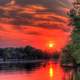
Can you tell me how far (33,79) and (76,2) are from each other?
3124 centimetres

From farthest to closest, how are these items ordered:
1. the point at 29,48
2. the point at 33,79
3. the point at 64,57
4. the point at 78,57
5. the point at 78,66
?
1. the point at 29,48
2. the point at 64,57
3. the point at 33,79
4. the point at 78,66
5. the point at 78,57

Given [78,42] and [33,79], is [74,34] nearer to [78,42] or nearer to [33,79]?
[78,42]

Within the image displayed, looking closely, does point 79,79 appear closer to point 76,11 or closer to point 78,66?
point 76,11

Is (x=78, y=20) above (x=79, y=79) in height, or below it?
above

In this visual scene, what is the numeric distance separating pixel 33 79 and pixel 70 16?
1094 inches

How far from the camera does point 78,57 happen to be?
66.5m

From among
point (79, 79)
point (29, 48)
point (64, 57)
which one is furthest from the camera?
point (29, 48)

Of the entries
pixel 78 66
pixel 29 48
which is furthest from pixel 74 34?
pixel 29 48

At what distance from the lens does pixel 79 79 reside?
5509 cm

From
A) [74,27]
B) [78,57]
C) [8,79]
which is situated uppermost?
[74,27]

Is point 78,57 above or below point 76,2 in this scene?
below

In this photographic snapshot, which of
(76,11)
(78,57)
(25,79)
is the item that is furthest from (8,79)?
(76,11)

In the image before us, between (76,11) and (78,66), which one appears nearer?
(76,11)

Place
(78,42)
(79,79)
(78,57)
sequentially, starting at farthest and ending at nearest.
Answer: (78,57)
(78,42)
(79,79)
